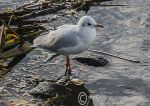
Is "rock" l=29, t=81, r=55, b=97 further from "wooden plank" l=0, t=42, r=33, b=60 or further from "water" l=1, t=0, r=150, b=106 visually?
"wooden plank" l=0, t=42, r=33, b=60

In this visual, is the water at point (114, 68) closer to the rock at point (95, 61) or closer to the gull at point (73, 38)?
the rock at point (95, 61)

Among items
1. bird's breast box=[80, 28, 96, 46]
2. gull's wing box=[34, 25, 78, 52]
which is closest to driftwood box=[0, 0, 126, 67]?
gull's wing box=[34, 25, 78, 52]

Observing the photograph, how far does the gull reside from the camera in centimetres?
758

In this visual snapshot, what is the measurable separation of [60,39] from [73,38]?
0.25m

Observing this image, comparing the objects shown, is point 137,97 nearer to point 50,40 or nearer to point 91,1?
point 50,40

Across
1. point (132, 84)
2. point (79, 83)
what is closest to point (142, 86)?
point (132, 84)

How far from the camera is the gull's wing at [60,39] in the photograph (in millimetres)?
7605

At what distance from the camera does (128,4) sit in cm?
1096

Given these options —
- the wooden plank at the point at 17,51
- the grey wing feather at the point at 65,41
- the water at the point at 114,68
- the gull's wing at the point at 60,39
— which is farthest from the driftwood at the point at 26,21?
the grey wing feather at the point at 65,41

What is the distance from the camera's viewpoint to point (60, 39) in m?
7.72

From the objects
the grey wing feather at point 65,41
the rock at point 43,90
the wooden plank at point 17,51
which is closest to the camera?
the rock at point 43,90

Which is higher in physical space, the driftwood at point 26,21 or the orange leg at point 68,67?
the driftwood at point 26,21

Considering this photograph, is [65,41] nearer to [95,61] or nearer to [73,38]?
[73,38]

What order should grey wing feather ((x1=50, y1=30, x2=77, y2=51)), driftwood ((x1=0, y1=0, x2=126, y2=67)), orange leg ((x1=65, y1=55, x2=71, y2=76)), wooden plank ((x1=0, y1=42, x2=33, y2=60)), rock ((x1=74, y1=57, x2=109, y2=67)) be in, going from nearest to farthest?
grey wing feather ((x1=50, y1=30, x2=77, y2=51)) → orange leg ((x1=65, y1=55, x2=71, y2=76)) → rock ((x1=74, y1=57, x2=109, y2=67)) → wooden plank ((x1=0, y1=42, x2=33, y2=60)) → driftwood ((x1=0, y1=0, x2=126, y2=67))
